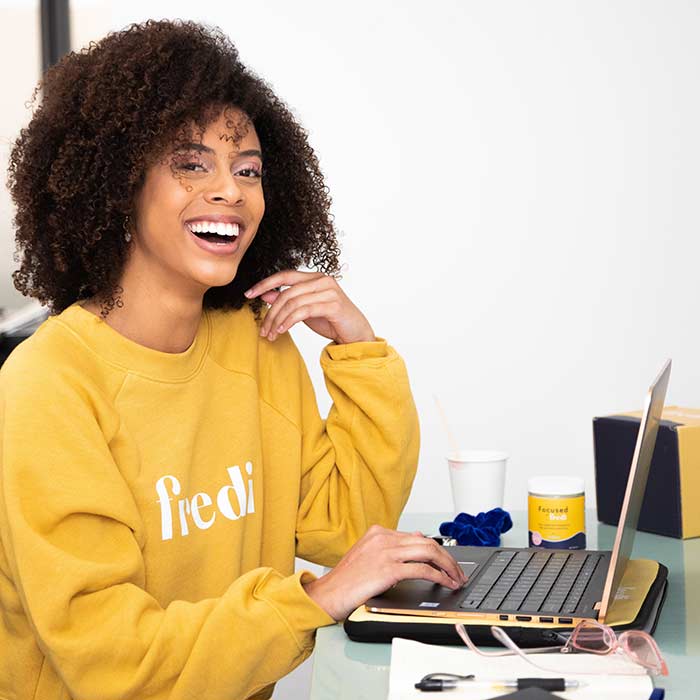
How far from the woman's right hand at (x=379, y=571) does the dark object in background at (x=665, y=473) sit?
46cm

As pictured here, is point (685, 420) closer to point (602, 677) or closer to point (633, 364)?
point (602, 677)

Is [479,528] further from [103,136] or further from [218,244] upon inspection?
[103,136]

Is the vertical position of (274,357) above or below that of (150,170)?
below

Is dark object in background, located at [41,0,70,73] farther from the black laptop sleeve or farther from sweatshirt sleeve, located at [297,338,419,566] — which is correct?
the black laptop sleeve

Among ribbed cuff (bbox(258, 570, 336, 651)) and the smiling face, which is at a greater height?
the smiling face

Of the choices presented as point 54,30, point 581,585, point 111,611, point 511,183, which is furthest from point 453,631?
point 54,30

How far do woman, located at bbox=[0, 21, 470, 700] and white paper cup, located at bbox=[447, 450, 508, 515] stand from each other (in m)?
0.07

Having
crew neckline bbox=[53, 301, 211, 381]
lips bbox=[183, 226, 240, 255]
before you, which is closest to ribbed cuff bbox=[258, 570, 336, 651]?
crew neckline bbox=[53, 301, 211, 381]

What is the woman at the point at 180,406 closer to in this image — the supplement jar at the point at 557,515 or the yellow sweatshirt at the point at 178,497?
the yellow sweatshirt at the point at 178,497

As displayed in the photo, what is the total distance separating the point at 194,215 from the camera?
54.9 inches

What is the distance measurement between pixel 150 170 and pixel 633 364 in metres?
1.62

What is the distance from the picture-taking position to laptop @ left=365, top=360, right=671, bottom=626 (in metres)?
1.00

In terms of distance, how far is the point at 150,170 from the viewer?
141 cm

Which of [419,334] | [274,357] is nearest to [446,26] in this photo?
[419,334]
